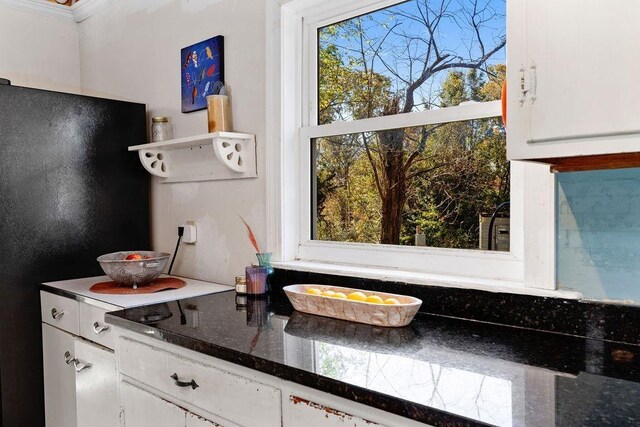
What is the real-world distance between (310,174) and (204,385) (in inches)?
38.5

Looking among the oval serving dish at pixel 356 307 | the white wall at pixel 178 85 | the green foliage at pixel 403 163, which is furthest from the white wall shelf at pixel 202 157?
the oval serving dish at pixel 356 307

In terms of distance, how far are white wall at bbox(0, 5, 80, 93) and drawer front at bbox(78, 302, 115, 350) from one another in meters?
1.74

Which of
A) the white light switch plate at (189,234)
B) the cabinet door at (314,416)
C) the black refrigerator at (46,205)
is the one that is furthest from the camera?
the white light switch plate at (189,234)

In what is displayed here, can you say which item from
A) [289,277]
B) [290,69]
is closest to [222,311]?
[289,277]

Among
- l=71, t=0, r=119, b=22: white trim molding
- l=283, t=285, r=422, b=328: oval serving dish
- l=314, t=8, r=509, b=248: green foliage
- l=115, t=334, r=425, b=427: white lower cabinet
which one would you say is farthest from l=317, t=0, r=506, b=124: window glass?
l=71, t=0, r=119, b=22: white trim molding

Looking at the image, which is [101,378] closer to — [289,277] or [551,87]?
[289,277]

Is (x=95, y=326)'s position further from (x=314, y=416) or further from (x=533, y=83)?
(x=533, y=83)

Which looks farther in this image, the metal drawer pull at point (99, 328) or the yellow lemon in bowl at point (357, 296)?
the metal drawer pull at point (99, 328)

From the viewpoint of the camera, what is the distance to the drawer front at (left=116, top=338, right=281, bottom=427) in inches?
46.3

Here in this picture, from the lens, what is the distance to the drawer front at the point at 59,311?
2010 mm

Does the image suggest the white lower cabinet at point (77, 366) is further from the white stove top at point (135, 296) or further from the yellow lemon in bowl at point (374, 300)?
the yellow lemon in bowl at point (374, 300)

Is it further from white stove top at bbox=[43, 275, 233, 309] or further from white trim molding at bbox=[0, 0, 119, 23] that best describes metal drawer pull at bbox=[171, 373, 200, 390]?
white trim molding at bbox=[0, 0, 119, 23]

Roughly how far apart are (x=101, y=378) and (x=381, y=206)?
4.03 ft

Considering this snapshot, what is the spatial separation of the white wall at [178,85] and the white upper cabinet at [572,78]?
46.9 inches
